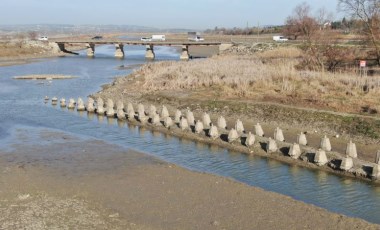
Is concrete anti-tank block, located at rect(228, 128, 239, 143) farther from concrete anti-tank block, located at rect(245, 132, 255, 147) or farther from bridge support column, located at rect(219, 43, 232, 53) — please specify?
bridge support column, located at rect(219, 43, 232, 53)

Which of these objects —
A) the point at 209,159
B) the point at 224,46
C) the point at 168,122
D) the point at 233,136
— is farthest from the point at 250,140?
the point at 224,46

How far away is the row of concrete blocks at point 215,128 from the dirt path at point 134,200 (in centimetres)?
395

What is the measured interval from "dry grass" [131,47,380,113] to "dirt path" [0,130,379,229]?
1189 centimetres

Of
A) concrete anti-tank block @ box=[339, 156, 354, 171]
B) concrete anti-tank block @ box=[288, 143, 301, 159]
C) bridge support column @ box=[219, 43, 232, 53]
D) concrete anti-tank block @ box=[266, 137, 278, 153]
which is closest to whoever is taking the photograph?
concrete anti-tank block @ box=[339, 156, 354, 171]

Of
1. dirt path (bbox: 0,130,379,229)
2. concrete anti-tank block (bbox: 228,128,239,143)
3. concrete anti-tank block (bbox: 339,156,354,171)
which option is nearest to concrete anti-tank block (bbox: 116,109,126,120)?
concrete anti-tank block (bbox: 228,128,239,143)

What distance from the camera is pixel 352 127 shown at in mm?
21406

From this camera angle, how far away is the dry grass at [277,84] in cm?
2580

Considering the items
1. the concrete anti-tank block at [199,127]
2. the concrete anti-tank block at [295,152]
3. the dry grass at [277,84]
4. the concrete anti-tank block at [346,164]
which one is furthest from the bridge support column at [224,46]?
the concrete anti-tank block at [346,164]

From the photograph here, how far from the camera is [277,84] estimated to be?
31.5 meters

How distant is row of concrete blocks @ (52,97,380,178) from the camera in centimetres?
1719

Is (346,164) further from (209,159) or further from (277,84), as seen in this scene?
(277,84)

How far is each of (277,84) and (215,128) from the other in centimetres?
1114

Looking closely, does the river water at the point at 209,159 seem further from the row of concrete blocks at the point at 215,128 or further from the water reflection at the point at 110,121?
the row of concrete blocks at the point at 215,128

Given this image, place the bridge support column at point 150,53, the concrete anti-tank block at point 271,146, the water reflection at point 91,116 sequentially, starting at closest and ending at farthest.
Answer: the concrete anti-tank block at point 271,146
the water reflection at point 91,116
the bridge support column at point 150,53
